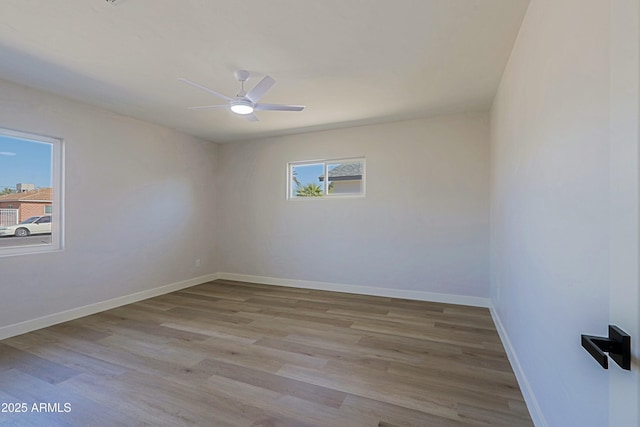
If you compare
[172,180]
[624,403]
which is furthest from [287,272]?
[624,403]

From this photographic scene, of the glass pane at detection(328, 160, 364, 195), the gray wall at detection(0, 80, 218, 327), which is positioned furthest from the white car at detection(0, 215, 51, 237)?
the glass pane at detection(328, 160, 364, 195)

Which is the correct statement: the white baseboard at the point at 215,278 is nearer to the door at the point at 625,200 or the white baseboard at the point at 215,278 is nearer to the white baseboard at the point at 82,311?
the white baseboard at the point at 82,311

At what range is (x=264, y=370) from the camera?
7.41ft

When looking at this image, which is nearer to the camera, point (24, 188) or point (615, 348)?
point (615, 348)

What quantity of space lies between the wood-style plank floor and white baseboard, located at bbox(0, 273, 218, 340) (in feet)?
0.37

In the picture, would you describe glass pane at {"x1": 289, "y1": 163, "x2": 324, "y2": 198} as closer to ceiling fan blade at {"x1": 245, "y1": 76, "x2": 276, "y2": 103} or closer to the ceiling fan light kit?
the ceiling fan light kit

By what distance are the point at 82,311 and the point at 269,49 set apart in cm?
365

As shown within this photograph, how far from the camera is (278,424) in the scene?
1686 millimetres

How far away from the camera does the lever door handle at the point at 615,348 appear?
0.60m

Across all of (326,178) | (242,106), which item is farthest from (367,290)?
(242,106)

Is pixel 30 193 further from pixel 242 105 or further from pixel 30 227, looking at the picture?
pixel 242 105

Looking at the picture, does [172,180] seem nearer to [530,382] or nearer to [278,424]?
[278,424]

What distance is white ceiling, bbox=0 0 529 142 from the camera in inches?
74.4

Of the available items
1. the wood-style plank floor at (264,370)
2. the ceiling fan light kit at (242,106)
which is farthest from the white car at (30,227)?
the ceiling fan light kit at (242,106)
